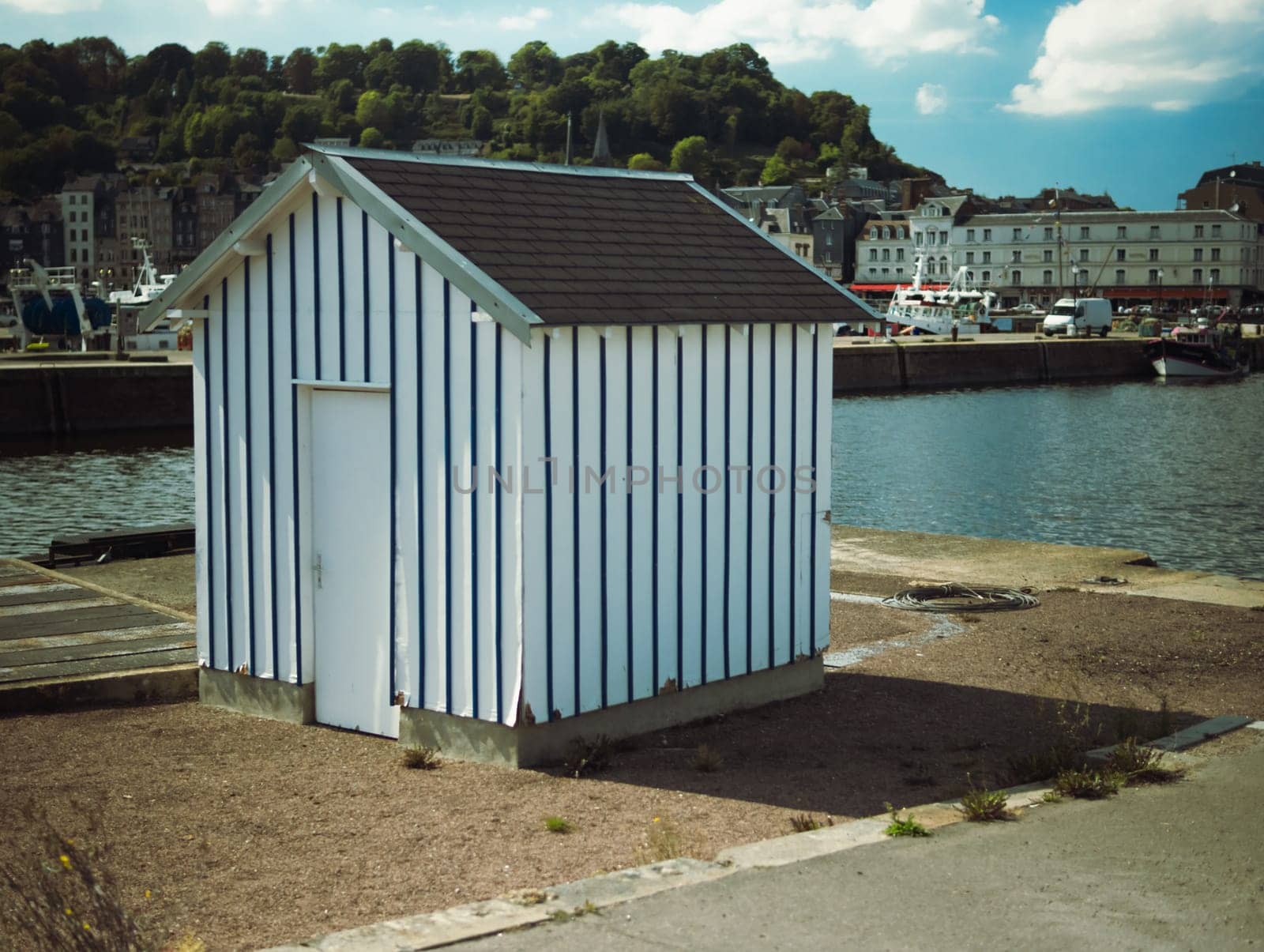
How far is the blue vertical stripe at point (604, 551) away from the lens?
8.71 metres

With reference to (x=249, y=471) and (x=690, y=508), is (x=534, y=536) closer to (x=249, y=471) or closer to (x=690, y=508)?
(x=690, y=508)

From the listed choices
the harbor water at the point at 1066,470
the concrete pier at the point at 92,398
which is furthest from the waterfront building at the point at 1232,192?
the concrete pier at the point at 92,398

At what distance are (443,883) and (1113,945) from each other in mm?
2720

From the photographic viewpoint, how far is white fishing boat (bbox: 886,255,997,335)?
306 ft

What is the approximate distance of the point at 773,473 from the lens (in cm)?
988

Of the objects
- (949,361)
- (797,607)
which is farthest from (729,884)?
(949,361)

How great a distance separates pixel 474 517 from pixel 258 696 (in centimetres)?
226

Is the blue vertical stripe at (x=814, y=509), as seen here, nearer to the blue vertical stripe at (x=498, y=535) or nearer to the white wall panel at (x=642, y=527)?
the white wall panel at (x=642, y=527)

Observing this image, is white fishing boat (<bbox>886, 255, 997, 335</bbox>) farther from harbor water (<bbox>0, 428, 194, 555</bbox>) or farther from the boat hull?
harbor water (<bbox>0, 428, 194, 555</bbox>)

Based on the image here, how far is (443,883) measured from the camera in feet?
21.0

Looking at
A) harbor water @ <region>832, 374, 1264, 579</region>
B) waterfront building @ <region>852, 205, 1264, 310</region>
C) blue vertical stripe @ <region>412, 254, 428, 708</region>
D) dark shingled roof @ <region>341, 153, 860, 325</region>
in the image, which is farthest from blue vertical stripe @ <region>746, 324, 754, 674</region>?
waterfront building @ <region>852, 205, 1264, 310</region>

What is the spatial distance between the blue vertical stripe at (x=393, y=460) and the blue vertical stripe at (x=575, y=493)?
105 cm

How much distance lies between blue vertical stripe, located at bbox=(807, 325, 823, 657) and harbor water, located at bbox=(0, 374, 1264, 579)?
14.8 m

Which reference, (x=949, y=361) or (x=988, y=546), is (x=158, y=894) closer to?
(x=988, y=546)
